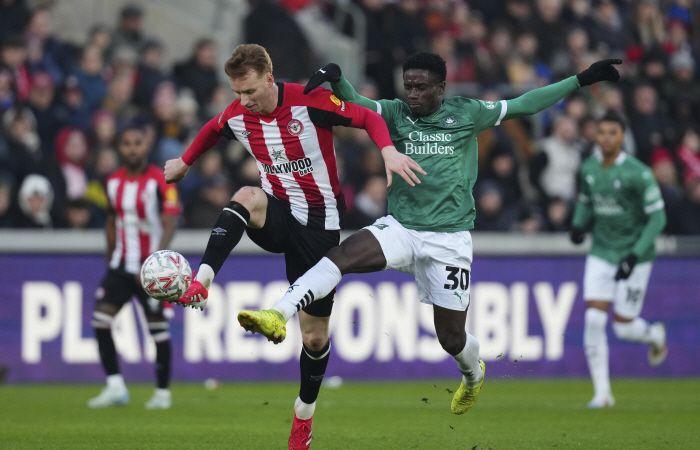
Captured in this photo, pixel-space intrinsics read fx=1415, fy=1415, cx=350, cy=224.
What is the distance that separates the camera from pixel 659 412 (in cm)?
1278

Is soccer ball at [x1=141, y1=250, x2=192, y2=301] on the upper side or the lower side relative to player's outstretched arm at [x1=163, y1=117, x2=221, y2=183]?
lower

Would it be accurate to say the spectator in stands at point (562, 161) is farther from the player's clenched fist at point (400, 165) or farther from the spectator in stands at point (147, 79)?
the player's clenched fist at point (400, 165)

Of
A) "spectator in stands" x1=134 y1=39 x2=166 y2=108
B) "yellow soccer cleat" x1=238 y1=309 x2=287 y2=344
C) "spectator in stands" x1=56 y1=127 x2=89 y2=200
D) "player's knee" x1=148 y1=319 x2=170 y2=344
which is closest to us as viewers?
"yellow soccer cleat" x1=238 y1=309 x2=287 y2=344

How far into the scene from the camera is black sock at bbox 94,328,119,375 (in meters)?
13.4

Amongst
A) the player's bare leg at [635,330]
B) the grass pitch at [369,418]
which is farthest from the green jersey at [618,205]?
the grass pitch at [369,418]

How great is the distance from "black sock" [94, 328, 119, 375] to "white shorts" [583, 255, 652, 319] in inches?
180

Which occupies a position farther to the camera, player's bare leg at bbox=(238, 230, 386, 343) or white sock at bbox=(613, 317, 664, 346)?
white sock at bbox=(613, 317, 664, 346)

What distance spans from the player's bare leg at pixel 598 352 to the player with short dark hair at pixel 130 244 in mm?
4054

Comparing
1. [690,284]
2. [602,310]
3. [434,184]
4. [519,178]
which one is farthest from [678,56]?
[434,184]

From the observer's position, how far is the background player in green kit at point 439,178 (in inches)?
380

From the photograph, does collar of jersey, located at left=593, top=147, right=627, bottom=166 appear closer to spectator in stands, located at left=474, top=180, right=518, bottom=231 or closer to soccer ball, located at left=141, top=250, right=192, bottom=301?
spectator in stands, located at left=474, top=180, right=518, bottom=231

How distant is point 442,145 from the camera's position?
9.73m

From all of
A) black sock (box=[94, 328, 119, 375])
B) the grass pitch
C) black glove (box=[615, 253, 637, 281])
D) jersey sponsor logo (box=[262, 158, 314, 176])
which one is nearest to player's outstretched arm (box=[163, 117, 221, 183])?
jersey sponsor logo (box=[262, 158, 314, 176])

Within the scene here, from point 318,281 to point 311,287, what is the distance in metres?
0.07
